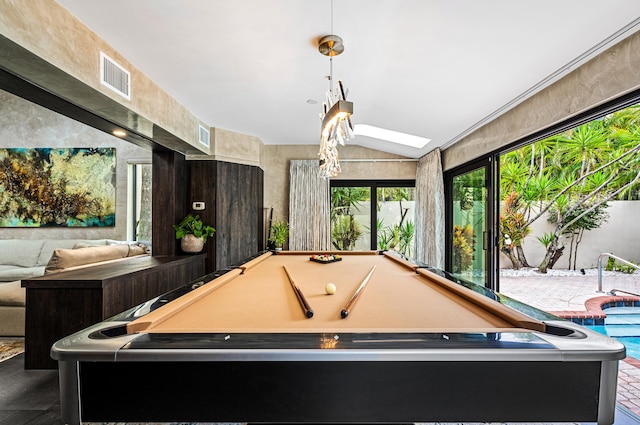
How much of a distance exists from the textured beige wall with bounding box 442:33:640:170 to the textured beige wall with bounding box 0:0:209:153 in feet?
11.1

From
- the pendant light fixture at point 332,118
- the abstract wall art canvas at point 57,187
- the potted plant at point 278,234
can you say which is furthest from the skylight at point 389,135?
the abstract wall art canvas at point 57,187

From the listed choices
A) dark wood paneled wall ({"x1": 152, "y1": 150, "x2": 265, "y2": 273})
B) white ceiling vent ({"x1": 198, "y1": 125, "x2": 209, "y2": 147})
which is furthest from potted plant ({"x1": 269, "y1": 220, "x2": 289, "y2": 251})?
white ceiling vent ({"x1": 198, "y1": 125, "x2": 209, "y2": 147})

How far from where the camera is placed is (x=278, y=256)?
3420 millimetres

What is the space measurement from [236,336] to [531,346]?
88 cm

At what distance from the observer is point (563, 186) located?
247 inches

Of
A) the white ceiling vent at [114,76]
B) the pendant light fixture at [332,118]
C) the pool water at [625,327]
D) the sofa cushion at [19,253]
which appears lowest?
the pool water at [625,327]

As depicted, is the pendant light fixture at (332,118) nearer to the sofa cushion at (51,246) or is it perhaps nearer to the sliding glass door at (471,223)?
the sliding glass door at (471,223)

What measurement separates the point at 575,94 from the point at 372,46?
1516 mm

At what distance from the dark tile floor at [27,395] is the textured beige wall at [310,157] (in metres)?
3.96

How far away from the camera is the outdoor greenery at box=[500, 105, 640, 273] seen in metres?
5.27

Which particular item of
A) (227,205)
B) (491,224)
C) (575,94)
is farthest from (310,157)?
(575,94)

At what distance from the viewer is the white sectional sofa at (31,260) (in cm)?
292

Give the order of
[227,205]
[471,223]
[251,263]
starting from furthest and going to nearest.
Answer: [227,205]
[471,223]
[251,263]

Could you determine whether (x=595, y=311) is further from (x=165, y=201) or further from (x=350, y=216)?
(x=165, y=201)
